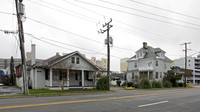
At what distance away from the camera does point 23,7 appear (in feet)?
55.2

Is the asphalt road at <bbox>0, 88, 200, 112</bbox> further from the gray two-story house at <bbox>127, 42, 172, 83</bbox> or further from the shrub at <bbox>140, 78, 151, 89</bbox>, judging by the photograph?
the gray two-story house at <bbox>127, 42, 172, 83</bbox>

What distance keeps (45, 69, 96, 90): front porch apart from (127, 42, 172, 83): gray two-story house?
1435 centimetres

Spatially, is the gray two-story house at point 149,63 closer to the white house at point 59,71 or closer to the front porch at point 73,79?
the front porch at point 73,79

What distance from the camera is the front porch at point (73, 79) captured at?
2598 cm

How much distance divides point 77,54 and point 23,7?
507 inches

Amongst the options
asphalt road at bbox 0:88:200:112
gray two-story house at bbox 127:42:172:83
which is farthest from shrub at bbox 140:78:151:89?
asphalt road at bbox 0:88:200:112

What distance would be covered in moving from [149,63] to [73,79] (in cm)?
2241

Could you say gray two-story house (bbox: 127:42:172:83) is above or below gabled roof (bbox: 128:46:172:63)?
below

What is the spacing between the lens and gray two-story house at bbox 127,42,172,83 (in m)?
43.3

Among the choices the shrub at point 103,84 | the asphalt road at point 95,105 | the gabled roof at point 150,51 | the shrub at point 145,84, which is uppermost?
the gabled roof at point 150,51

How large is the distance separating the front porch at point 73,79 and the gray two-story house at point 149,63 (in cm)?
1435

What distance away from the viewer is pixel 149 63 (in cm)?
4425

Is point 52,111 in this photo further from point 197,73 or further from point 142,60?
point 197,73

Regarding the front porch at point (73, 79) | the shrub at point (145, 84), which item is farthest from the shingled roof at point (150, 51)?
the front porch at point (73, 79)
